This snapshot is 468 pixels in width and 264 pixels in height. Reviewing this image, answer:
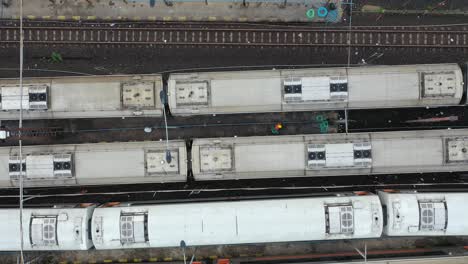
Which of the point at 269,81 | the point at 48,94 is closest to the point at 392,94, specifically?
the point at 269,81

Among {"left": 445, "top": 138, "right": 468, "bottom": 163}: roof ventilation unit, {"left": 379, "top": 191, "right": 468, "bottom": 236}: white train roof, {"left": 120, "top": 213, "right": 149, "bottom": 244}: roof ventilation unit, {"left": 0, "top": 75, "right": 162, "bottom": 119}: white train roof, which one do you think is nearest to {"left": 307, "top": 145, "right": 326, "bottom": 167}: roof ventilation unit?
{"left": 379, "top": 191, "right": 468, "bottom": 236}: white train roof

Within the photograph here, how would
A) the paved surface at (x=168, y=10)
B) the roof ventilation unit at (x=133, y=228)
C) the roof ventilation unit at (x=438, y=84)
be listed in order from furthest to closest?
1. the paved surface at (x=168, y=10)
2. the roof ventilation unit at (x=438, y=84)
3. the roof ventilation unit at (x=133, y=228)

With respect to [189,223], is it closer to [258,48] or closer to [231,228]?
[231,228]

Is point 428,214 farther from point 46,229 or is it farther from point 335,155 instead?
point 46,229

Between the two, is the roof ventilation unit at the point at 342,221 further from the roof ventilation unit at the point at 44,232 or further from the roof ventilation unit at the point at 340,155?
the roof ventilation unit at the point at 44,232

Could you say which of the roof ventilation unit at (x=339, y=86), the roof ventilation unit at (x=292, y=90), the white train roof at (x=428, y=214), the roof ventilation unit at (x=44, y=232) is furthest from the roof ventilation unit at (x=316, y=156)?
the roof ventilation unit at (x=44, y=232)
